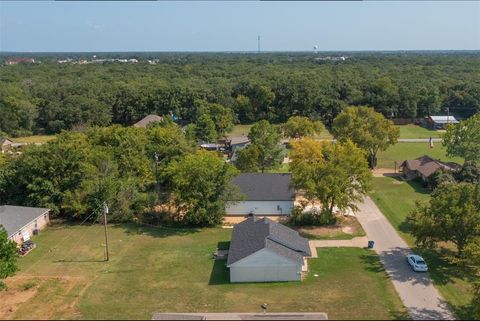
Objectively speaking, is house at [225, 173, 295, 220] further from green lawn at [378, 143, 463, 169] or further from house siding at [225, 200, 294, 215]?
green lawn at [378, 143, 463, 169]

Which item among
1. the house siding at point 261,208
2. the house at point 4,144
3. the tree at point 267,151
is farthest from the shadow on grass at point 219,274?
the house at point 4,144

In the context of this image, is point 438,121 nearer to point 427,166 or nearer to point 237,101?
point 427,166

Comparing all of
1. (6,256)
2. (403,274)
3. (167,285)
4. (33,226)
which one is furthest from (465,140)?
(6,256)

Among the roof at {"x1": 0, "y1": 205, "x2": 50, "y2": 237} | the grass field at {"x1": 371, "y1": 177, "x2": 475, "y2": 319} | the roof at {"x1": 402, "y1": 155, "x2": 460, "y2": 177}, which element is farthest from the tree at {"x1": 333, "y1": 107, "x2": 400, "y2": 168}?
the roof at {"x1": 0, "y1": 205, "x2": 50, "y2": 237}

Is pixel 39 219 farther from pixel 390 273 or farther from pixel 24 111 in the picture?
pixel 24 111

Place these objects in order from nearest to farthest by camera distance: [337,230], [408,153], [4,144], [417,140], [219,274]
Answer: [219,274]
[337,230]
[408,153]
[4,144]
[417,140]

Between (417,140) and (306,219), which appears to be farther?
→ (417,140)
